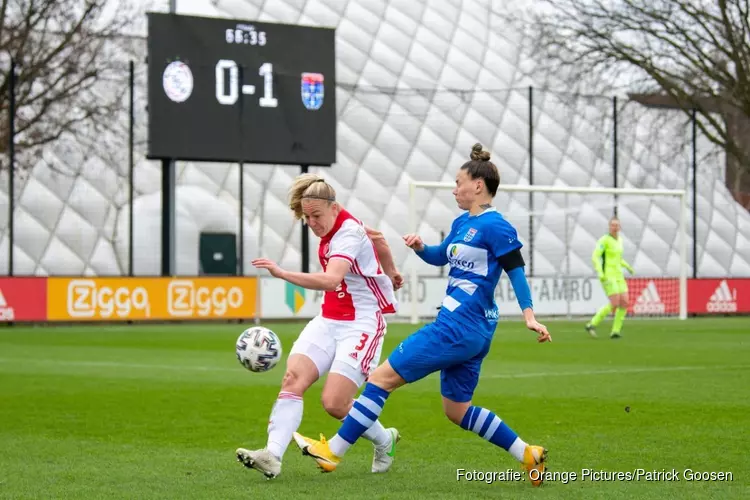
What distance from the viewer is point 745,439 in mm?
9281

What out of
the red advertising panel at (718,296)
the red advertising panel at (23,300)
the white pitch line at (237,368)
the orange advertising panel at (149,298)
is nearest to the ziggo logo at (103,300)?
the orange advertising panel at (149,298)

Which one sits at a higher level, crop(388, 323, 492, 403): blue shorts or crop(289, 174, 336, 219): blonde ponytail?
crop(289, 174, 336, 219): blonde ponytail

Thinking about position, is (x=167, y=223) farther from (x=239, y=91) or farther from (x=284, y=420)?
(x=284, y=420)

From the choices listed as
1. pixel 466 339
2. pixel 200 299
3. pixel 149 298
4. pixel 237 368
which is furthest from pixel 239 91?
pixel 466 339

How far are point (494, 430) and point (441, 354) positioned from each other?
1.86ft

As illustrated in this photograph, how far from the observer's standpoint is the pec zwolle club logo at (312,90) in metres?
29.2

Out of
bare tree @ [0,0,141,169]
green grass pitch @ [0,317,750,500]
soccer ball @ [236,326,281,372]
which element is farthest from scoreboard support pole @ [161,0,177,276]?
soccer ball @ [236,326,281,372]

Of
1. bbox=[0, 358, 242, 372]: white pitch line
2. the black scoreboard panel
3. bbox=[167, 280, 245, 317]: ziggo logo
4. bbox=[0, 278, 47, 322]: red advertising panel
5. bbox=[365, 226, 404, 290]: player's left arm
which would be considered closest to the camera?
bbox=[365, 226, 404, 290]: player's left arm

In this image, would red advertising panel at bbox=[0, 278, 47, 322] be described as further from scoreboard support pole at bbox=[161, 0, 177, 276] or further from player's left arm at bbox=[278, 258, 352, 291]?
player's left arm at bbox=[278, 258, 352, 291]

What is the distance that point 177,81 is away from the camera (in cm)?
2778

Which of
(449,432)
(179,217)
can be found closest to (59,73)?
(179,217)

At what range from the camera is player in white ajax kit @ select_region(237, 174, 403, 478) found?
7.82m

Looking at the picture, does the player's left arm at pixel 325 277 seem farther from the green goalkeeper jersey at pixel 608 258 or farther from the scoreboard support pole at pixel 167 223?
the scoreboard support pole at pixel 167 223

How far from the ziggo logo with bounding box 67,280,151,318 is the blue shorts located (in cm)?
2258
